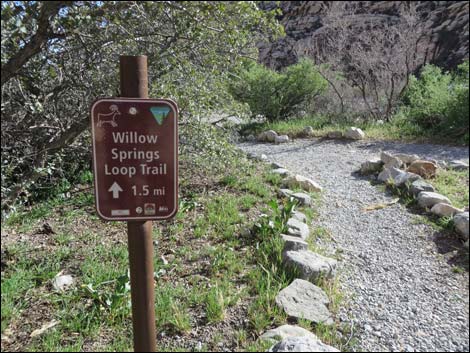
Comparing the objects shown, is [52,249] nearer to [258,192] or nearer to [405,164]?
[258,192]

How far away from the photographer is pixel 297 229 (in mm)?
3189

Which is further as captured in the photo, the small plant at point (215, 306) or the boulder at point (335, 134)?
the boulder at point (335, 134)

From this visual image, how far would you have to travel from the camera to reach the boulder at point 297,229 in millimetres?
3127

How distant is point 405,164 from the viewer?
5.35 m

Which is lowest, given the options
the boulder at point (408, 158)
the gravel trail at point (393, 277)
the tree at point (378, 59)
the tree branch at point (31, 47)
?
the gravel trail at point (393, 277)

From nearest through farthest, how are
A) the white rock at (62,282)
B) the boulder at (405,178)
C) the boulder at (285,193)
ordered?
the white rock at (62,282), the boulder at (285,193), the boulder at (405,178)

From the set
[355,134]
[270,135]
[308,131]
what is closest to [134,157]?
[355,134]

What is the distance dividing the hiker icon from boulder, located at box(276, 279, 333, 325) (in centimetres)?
144

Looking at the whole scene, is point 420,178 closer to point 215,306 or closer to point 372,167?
point 372,167

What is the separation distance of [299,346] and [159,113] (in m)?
1.20

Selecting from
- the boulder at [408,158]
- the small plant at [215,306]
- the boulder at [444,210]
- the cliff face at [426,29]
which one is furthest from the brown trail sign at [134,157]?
the cliff face at [426,29]

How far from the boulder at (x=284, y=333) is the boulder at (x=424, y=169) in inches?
143

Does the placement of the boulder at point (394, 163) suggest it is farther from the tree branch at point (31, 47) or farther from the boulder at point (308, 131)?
the tree branch at point (31, 47)

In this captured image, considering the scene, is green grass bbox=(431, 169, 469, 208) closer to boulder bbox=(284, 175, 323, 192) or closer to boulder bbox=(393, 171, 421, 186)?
boulder bbox=(393, 171, 421, 186)
